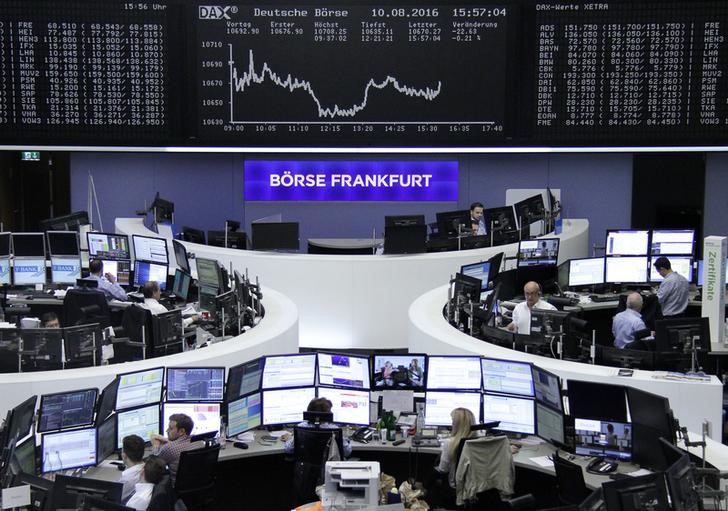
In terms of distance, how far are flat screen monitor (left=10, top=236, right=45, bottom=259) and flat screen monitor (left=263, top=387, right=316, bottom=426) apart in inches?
226

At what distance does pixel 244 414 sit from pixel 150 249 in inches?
203

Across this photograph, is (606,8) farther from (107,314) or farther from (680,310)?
(107,314)

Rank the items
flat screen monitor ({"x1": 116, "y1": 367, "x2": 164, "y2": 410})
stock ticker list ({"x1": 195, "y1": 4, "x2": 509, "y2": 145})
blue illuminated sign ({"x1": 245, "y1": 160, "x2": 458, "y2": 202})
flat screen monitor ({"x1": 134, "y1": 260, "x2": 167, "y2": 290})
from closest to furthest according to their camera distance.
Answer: flat screen monitor ({"x1": 116, "y1": 367, "x2": 164, "y2": 410}), stock ticker list ({"x1": 195, "y1": 4, "x2": 509, "y2": 145}), flat screen monitor ({"x1": 134, "y1": 260, "x2": 167, "y2": 290}), blue illuminated sign ({"x1": 245, "y1": 160, "x2": 458, "y2": 202})

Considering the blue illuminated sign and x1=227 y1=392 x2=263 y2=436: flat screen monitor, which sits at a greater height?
the blue illuminated sign

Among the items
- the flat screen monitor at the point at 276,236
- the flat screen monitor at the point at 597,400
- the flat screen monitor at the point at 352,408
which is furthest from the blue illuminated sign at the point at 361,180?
the flat screen monitor at the point at 597,400

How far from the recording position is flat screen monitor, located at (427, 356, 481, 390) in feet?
25.6

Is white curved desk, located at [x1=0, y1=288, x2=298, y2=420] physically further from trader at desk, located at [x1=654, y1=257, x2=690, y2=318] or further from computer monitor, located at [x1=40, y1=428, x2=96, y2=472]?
trader at desk, located at [x1=654, y1=257, x2=690, y2=318]

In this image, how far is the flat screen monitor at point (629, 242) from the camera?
483 inches

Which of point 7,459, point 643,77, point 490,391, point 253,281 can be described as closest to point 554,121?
point 643,77

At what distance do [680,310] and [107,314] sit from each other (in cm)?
589

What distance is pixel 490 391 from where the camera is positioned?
7773 mm

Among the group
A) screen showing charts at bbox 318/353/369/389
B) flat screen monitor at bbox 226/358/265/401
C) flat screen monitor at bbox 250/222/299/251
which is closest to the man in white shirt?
screen showing charts at bbox 318/353/369/389

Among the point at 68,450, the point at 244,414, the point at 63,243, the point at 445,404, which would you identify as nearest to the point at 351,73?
the point at 63,243

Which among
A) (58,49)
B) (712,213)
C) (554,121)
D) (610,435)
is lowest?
(610,435)
